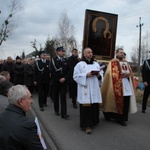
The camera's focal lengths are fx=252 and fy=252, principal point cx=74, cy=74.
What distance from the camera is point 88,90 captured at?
604 centimetres

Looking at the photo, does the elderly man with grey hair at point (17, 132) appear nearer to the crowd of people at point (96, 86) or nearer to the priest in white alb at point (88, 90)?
the crowd of people at point (96, 86)

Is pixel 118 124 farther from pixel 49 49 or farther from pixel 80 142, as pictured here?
pixel 49 49

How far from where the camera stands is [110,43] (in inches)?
338

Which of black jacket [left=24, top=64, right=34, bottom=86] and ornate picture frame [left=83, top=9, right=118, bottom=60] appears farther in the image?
black jacket [left=24, top=64, right=34, bottom=86]

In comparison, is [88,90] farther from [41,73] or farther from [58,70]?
[41,73]

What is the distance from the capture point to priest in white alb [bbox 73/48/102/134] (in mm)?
5945

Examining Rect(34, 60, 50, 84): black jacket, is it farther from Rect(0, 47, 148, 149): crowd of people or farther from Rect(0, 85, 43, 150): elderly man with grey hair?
Rect(0, 85, 43, 150): elderly man with grey hair

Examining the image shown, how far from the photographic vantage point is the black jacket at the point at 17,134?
7.23 ft

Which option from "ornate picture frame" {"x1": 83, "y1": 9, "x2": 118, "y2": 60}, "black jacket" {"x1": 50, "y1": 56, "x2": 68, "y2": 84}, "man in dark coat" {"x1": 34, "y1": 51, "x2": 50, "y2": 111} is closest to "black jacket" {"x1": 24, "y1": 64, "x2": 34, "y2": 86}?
"man in dark coat" {"x1": 34, "y1": 51, "x2": 50, "y2": 111}

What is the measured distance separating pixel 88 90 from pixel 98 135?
42.4 inches

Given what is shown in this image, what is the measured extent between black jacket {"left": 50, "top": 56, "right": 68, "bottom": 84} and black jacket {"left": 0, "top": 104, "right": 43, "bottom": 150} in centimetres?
514

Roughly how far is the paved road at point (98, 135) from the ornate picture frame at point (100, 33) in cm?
236

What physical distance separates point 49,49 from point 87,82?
23.1m

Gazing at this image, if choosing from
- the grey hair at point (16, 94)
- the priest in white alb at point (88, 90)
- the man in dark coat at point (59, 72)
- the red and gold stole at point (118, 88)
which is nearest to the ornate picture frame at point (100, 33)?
the man in dark coat at point (59, 72)
